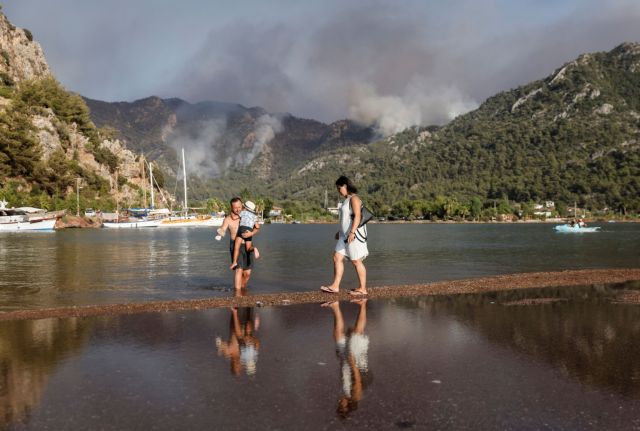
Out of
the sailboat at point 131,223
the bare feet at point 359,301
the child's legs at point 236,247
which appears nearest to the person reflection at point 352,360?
the bare feet at point 359,301

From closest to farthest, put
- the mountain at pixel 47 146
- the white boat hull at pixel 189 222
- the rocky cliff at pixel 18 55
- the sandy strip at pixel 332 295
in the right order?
1. the sandy strip at pixel 332 295
2. the mountain at pixel 47 146
3. the white boat hull at pixel 189 222
4. the rocky cliff at pixel 18 55

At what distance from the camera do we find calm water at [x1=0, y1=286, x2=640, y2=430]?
4590mm

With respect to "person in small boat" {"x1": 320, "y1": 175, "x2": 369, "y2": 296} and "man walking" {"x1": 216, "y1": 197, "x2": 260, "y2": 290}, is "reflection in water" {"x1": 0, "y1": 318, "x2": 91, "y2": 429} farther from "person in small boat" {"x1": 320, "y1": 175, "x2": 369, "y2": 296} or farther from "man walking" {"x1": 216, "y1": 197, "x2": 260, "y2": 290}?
"person in small boat" {"x1": 320, "y1": 175, "x2": 369, "y2": 296}

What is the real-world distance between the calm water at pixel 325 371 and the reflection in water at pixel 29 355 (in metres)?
0.02

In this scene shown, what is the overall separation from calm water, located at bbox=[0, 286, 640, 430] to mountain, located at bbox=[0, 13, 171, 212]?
95328 mm

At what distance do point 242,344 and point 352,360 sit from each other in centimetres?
165

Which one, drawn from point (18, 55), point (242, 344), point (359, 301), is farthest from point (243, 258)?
point (18, 55)

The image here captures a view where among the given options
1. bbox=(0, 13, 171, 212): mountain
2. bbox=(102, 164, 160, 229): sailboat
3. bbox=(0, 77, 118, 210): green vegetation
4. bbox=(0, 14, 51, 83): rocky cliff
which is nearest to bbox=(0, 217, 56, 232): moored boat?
bbox=(0, 13, 171, 212): mountain

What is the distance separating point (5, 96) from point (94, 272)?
110 meters

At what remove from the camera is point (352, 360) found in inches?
254

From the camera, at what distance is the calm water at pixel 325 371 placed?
4.59 meters

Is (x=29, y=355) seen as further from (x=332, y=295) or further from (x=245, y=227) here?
(x=245, y=227)

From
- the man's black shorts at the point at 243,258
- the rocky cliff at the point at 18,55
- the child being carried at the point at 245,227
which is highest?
the rocky cliff at the point at 18,55

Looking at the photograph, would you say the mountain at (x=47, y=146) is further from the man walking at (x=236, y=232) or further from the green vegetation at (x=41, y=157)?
the man walking at (x=236, y=232)
